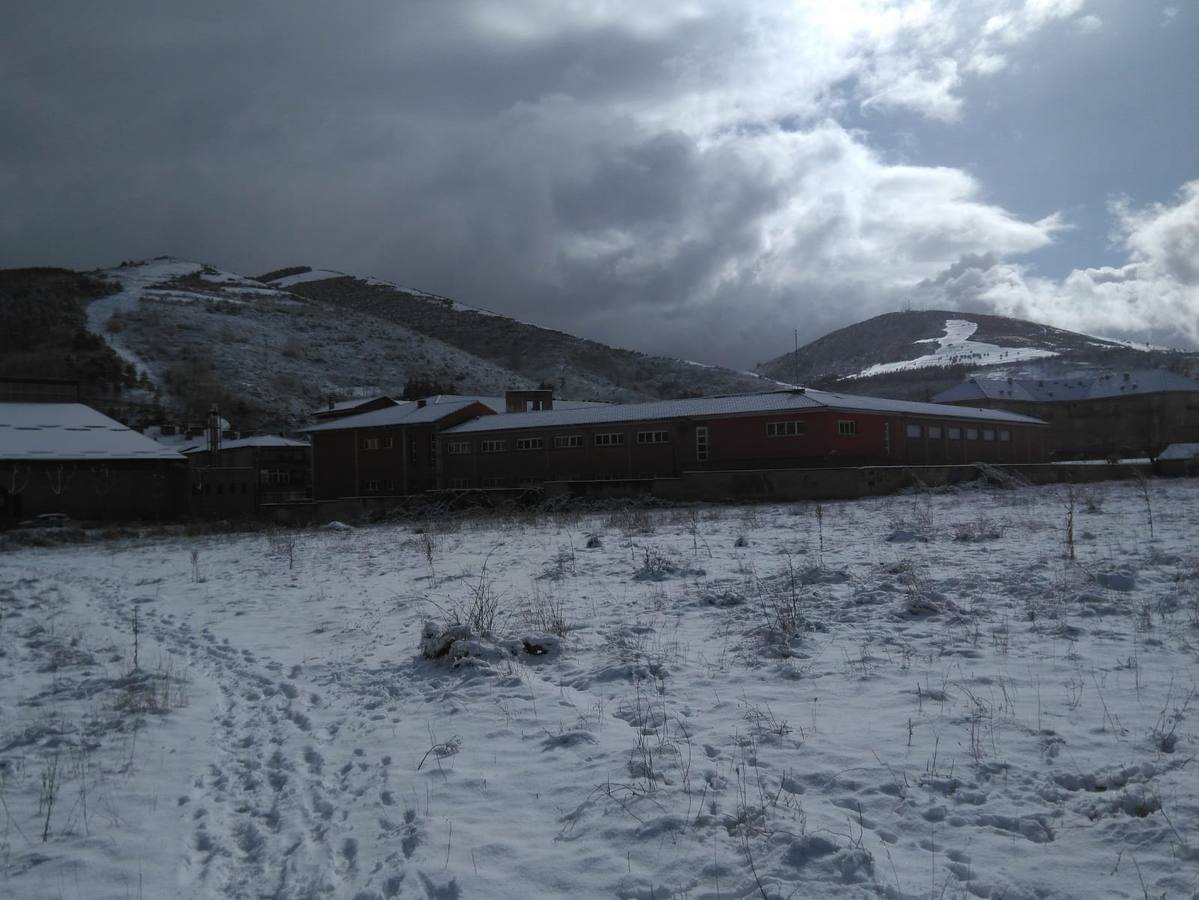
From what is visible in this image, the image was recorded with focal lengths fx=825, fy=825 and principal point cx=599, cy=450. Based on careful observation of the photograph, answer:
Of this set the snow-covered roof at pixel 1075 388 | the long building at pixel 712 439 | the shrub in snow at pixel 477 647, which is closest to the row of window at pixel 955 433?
the long building at pixel 712 439

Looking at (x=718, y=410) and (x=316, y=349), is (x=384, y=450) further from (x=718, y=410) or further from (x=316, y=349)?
(x=316, y=349)

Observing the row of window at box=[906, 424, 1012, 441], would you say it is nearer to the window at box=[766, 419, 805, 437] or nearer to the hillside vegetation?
the window at box=[766, 419, 805, 437]

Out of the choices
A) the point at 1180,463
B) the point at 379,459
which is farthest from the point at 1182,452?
the point at 379,459

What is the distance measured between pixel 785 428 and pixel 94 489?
35918 millimetres

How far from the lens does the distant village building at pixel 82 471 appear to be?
41.2 metres

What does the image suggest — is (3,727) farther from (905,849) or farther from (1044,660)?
(1044,660)

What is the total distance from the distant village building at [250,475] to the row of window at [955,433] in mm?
39653

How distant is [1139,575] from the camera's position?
1059 cm

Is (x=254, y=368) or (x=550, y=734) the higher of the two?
(x=254, y=368)

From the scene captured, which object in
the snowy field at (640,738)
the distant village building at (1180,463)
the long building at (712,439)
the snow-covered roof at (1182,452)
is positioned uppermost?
the long building at (712,439)

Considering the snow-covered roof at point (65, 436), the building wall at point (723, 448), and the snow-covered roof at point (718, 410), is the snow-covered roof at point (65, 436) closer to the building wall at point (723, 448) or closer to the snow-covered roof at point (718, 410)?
the building wall at point (723, 448)

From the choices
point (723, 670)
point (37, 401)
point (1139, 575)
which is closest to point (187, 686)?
point (723, 670)

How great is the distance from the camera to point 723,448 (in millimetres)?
43312

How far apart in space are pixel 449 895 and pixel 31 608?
42.9 feet
